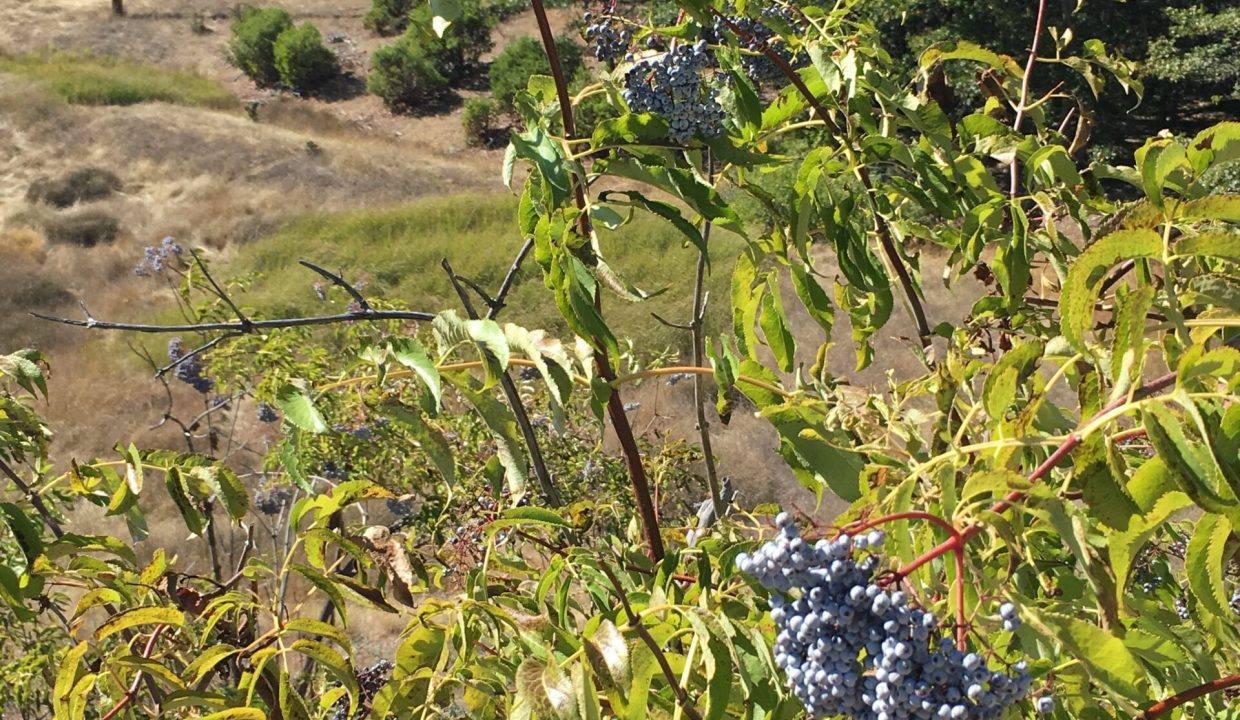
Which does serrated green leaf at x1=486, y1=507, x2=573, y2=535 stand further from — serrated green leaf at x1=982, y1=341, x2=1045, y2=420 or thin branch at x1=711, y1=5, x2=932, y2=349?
thin branch at x1=711, y1=5, x2=932, y2=349

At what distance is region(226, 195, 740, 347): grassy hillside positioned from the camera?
969cm

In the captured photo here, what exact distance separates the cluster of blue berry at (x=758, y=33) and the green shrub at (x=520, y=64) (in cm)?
1503

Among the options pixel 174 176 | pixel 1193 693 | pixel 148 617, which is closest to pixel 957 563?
pixel 1193 693

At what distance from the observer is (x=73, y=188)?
13102 mm

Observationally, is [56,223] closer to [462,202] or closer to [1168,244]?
[462,202]

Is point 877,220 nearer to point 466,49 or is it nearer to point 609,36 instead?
point 609,36

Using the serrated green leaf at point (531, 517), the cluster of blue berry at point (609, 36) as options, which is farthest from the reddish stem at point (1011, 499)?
the cluster of blue berry at point (609, 36)

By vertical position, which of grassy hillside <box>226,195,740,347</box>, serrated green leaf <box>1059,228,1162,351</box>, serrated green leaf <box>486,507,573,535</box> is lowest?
grassy hillside <box>226,195,740,347</box>

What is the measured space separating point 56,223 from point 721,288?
26.7ft

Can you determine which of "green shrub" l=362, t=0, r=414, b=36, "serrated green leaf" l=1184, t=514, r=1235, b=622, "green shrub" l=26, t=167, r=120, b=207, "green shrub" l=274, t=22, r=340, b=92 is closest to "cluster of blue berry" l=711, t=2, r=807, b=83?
"serrated green leaf" l=1184, t=514, r=1235, b=622

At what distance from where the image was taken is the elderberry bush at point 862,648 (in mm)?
741

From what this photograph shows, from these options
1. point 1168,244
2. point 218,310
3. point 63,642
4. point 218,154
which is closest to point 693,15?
point 1168,244

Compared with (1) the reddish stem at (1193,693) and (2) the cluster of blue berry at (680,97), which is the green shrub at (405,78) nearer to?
(2) the cluster of blue berry at (680,97)

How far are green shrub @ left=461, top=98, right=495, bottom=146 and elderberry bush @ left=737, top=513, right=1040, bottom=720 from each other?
16.4 m
